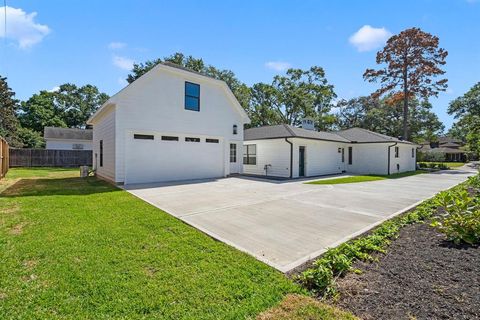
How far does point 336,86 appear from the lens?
34031 millimetres

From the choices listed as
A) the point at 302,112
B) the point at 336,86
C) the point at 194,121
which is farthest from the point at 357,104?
the point at 194,121

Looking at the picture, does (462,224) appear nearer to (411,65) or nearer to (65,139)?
(411,65)

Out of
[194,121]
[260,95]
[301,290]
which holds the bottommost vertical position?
[301,290]

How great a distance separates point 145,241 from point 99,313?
74.4 inches

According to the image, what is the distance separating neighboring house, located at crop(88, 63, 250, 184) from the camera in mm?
11656

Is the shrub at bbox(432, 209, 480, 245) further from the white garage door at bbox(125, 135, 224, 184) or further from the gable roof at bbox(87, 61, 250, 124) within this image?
the gable roof at bbox(87, 61, 250, 124)

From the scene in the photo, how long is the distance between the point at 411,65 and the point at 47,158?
3737 cm

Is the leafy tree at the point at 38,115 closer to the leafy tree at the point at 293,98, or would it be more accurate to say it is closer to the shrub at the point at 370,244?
the leafy tree at the point at 293,98

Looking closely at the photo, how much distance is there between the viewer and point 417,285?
285 centimetres

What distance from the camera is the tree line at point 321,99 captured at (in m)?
25.5

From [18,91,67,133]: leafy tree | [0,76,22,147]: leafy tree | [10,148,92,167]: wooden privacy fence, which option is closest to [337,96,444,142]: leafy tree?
[10,148,92,167]: wooden privacy fence

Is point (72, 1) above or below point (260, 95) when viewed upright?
below

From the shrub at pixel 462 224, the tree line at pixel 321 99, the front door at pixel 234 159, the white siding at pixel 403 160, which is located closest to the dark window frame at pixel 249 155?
the front door at pixel 234 159

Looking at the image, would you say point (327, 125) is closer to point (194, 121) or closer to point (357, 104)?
point (357, 104)
